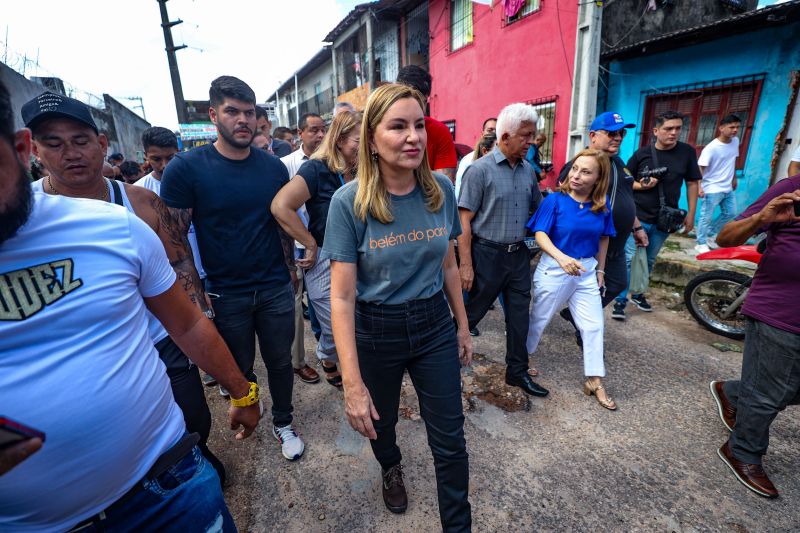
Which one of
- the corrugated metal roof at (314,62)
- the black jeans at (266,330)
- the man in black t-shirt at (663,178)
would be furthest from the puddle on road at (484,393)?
the corrugated metal roof at (314,62)

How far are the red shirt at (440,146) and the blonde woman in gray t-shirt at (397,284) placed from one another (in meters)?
1.62

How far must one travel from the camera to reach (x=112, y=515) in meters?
1.08

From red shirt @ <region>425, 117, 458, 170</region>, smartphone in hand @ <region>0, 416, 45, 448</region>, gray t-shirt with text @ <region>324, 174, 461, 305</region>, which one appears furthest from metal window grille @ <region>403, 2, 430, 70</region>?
smartphone in hand @ <region>0, 416, 45, 448</region>

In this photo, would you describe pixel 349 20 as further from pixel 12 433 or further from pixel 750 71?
pixel 12 433

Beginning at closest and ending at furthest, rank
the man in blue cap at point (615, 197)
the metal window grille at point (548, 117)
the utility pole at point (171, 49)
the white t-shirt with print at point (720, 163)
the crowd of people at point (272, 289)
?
the crowd of people at point (272, 289) → the man in blue cap at point (615, 197) → the white t-shirt with print at point (720, 163) → the metal window grille at point (548, 117) → the utility pole at point (171, 49)

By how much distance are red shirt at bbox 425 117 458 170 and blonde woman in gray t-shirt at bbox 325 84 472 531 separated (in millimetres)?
1622

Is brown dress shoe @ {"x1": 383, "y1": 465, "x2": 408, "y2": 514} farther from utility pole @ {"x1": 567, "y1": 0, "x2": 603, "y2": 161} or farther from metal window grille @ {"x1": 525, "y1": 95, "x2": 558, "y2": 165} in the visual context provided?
metal window grille @ {"x1": 525, "y1": 95, "x2": 558, "y2": 165}

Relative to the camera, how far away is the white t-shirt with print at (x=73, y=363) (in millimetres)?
897

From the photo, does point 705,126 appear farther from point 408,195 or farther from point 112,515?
point 112,515

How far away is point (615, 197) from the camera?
337 cm

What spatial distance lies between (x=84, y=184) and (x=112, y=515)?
5.05 feet

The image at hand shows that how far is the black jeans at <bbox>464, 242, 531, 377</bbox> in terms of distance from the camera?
9.92ft

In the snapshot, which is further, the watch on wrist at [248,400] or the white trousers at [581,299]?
the white trousers at [581,299]

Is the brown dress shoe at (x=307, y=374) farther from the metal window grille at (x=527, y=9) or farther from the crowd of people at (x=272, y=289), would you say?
the metal window grille at (x=527, y=9)
